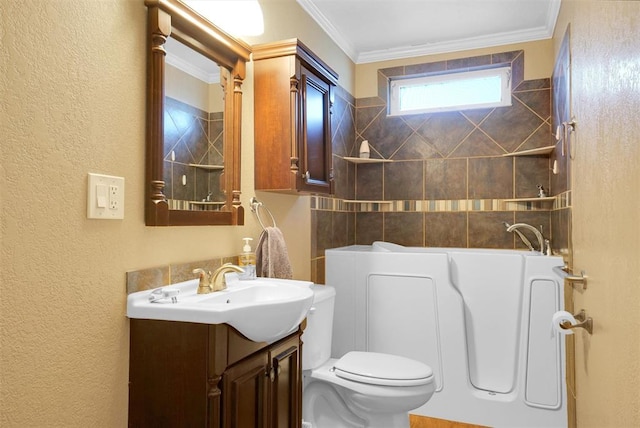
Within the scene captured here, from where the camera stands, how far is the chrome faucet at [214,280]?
5.24 feet

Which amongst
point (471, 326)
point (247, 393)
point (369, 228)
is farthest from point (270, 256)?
point (369, 228)

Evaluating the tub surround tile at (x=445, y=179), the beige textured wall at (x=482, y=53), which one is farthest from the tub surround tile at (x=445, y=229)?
the beige textured wall at (x=482, y=53)

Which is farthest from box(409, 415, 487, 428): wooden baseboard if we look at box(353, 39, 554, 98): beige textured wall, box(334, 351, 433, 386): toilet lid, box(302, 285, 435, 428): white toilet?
box(353, 39, 554, 98): beige textured wall

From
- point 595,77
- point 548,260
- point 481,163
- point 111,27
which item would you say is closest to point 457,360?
point 548,260

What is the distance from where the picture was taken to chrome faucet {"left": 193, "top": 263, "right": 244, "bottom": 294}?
62.9 inches

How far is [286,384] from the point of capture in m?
1.70

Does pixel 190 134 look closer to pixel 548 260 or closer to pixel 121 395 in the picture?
pixel 121 395

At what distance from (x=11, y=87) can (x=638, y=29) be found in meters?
1.35

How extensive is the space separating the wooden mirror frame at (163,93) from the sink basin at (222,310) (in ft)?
0.79

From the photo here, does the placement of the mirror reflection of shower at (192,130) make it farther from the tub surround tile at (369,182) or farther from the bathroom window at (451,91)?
the bathroom window at (451,91)

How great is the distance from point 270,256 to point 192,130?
652 mm

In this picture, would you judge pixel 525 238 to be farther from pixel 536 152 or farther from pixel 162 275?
pixel 162 275

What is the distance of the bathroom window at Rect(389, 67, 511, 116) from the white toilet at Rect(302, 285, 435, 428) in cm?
180

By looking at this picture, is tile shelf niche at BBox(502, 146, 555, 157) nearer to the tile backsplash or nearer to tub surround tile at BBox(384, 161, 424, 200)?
tub surround tile at BBox(384, 161, 424, 200)
